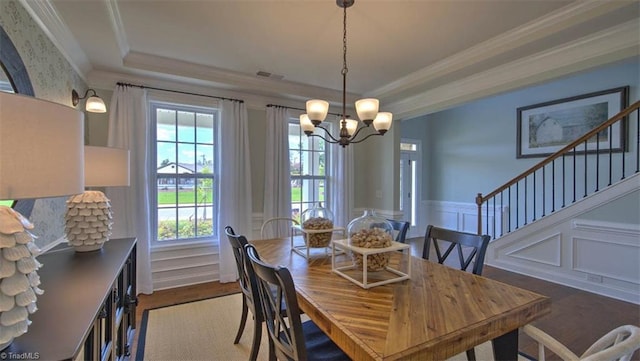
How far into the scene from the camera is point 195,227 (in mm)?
3912

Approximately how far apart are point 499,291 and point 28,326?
190 cm

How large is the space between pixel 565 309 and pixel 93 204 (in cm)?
429

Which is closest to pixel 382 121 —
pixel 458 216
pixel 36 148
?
pixel 36 148

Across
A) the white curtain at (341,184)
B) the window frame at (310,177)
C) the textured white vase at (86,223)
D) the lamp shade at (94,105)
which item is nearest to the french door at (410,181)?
the white curtain at (341,184)

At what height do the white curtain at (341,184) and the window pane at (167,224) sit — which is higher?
the white curtain at (341,184)

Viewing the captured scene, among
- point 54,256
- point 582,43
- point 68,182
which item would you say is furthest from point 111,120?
point 582,43

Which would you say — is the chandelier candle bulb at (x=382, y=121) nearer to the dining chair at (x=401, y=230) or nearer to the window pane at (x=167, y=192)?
the dining chair at (x=401, y=230)

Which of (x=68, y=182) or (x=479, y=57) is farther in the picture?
(x=479, y=57)

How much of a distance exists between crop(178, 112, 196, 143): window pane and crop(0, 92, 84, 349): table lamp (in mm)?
3124

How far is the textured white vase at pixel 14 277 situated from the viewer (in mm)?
795

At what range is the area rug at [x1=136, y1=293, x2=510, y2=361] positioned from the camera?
2.28 meters

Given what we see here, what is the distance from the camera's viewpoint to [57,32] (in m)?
2.30

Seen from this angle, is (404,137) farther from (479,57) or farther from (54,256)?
(54,256)

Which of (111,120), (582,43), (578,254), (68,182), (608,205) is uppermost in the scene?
(582,43)
